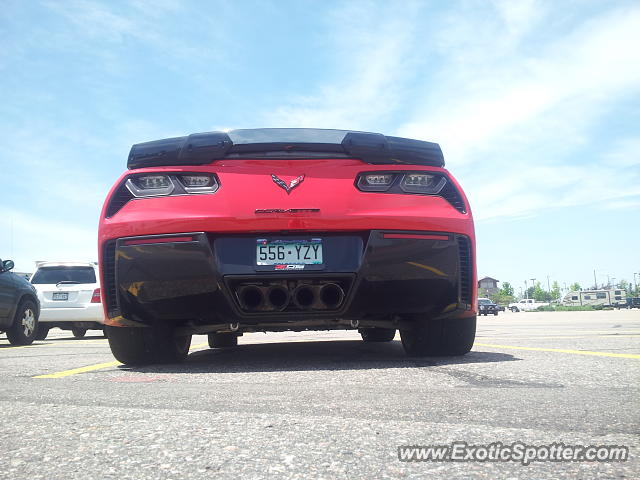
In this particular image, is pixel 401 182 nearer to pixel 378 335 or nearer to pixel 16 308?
pixel 378 335

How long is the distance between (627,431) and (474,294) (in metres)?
2.33

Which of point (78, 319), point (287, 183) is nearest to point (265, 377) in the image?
point (287, 183)

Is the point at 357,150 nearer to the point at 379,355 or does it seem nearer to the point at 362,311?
the point at 362,311

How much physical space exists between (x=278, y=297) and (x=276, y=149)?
0.95 metres

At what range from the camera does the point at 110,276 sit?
3920 millimetres

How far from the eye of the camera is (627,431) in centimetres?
177

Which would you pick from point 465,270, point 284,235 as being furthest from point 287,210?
point 465,270

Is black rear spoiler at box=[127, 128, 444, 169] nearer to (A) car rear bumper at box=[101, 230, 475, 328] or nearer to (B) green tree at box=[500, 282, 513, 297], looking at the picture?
(A) car rear bumper at box=[101, 230, 475, 328]

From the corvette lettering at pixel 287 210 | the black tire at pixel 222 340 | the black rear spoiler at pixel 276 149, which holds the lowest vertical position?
the black tire at pixel 222 340

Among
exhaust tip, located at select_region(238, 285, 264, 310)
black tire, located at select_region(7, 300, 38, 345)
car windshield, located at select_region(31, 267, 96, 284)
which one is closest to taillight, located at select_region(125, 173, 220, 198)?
exhaust tip, located at select_region(238, 285, 264, 310)

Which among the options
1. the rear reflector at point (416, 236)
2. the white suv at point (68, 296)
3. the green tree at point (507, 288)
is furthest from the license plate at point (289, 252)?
the green tree at point (507, 288)

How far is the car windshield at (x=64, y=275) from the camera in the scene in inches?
469

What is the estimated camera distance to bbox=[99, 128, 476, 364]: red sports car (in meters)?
3.64

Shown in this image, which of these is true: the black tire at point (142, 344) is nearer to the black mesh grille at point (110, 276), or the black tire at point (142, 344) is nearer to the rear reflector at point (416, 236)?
the black mesh grille at point (110, 276)
